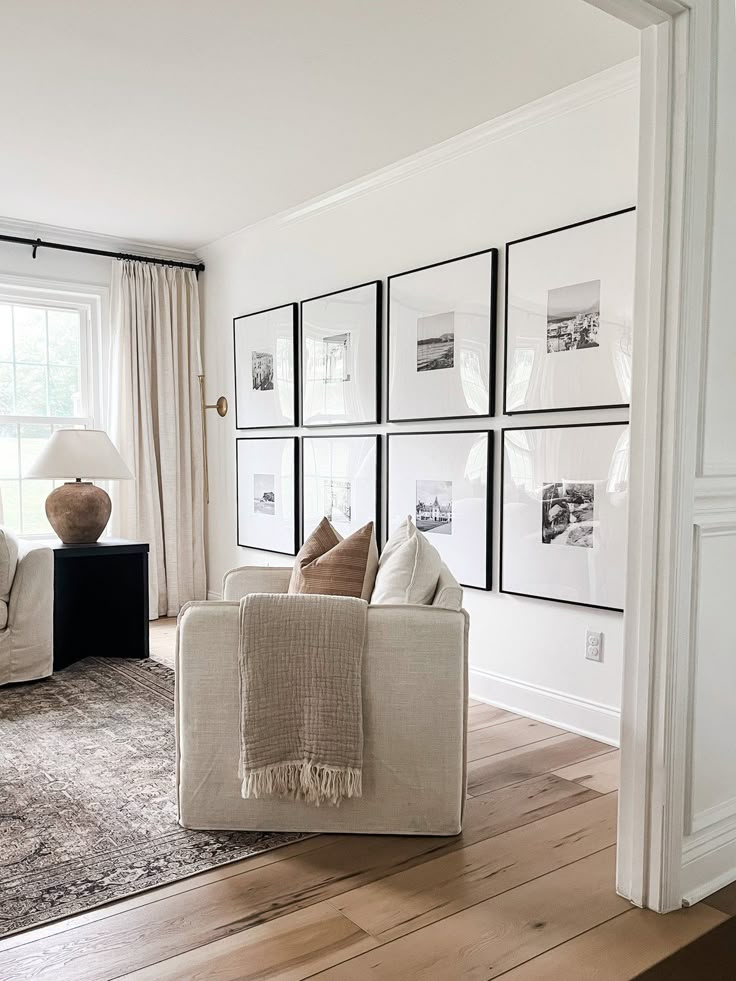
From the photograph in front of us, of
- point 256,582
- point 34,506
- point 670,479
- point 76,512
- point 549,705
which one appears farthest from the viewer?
point 34,506

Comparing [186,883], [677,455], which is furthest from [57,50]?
[186,883]

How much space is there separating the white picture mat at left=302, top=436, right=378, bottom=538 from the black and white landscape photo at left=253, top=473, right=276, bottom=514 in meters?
0.33

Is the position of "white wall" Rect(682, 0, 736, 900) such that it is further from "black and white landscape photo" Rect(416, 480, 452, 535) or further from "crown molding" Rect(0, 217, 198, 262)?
"crown molding" Rect(0, 217, 198, 262)

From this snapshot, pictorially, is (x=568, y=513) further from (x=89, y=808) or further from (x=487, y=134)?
(x=89, y=808)

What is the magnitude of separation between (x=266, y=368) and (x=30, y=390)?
157 centimetres

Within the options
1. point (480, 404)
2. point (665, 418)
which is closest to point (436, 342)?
point (480, 404)

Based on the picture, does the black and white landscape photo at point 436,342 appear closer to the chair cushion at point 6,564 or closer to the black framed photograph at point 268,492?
the black framed photograph at point 268,492

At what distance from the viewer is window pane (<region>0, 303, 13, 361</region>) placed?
5.30 metres

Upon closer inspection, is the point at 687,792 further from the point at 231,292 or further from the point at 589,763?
the point at 231,292

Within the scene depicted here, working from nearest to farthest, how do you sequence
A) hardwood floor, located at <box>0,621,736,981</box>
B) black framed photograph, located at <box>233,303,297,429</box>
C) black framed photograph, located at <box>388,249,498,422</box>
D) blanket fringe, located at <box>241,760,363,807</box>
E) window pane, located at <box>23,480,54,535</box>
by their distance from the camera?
hardwood floor, located at <box>0,621,736,981</box>, blanket fringe, located at <box>241,760,363,807</box>, black framed photograph, located at <box>388,249,498,422</box>, black framed photograph, located at <box>233,303,297,429</box>, window pane, located at <box>23,480,54,535</box>

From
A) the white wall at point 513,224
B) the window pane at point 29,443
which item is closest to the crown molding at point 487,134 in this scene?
the white wall at point 513,224

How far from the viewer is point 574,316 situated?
334 centimetres

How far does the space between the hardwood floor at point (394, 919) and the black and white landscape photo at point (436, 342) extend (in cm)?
211

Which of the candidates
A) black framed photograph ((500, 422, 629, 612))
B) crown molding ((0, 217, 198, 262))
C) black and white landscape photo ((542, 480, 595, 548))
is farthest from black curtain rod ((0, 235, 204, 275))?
black and white landscape photo ((542, 480, 595, 548))
